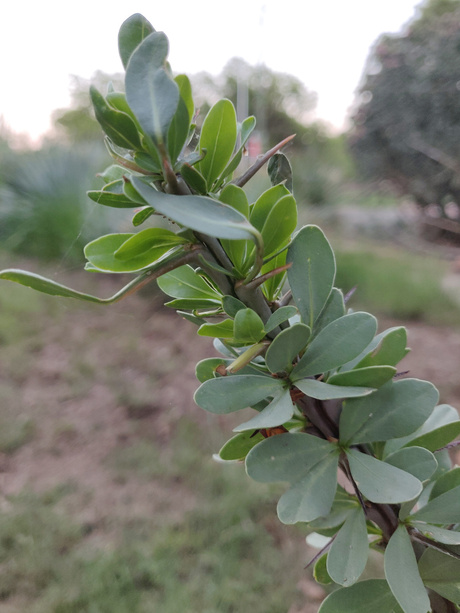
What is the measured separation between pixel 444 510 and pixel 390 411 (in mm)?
73

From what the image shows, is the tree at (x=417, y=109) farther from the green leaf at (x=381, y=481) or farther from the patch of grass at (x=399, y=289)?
the green leaf at (x=381, y=481)

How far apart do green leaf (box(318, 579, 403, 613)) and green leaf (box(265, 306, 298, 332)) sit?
0.57 feet

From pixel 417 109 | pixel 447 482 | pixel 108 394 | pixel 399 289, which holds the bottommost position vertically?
pixel 108 394

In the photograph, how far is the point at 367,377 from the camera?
23cm

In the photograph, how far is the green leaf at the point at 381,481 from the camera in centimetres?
23

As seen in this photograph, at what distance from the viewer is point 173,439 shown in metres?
1.39

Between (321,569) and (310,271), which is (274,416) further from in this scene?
(321,569)

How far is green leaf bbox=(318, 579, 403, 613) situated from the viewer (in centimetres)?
28

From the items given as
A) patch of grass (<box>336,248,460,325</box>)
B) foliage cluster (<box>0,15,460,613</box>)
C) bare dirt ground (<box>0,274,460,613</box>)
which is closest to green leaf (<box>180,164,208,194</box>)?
foliage cluster (<box>0,15,460,613</box>)

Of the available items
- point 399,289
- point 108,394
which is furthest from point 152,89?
point 399,289

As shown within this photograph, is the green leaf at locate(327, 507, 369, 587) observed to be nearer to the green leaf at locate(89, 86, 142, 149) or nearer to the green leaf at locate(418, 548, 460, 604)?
the green leaf at locate(418, 548, 460, 604)

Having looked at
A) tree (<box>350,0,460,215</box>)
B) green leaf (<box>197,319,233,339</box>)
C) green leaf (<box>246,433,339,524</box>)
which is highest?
tree (<box>350,0,460,215</box>)

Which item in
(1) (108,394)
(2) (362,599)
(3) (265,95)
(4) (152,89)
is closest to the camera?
(4) (152,89)

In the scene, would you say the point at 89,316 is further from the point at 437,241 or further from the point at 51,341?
the point at 437,241
